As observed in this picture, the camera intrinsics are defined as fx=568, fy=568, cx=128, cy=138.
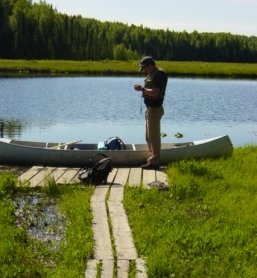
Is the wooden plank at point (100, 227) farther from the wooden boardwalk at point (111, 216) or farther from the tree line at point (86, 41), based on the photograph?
the tree line at point (86, 41)

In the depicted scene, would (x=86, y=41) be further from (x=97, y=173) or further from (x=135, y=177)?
(x=97, y=173)

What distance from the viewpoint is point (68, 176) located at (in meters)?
11.5

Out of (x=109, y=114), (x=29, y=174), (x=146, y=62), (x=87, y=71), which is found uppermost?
(x=146, y=62)

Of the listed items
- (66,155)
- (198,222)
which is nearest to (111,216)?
(198,222)

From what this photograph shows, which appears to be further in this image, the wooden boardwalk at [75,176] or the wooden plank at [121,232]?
the wooden boardwalk at [75,176]

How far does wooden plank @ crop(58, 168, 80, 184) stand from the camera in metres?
11.0

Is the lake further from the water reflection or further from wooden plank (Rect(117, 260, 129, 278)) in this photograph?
wooden plank (Rect(117, 260, 129, 278))

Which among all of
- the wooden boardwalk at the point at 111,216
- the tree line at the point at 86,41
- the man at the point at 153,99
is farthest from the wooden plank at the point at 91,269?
the tree line at the point at 86,41

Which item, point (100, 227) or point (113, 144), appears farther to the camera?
point (113, 144)

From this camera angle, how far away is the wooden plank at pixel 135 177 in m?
10.9

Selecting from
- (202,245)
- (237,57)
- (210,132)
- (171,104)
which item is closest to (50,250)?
(202,245)

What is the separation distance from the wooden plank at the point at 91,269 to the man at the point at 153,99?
18.7ft

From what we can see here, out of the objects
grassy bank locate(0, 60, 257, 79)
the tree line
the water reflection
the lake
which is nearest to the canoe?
the lake

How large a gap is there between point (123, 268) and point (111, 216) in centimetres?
205
